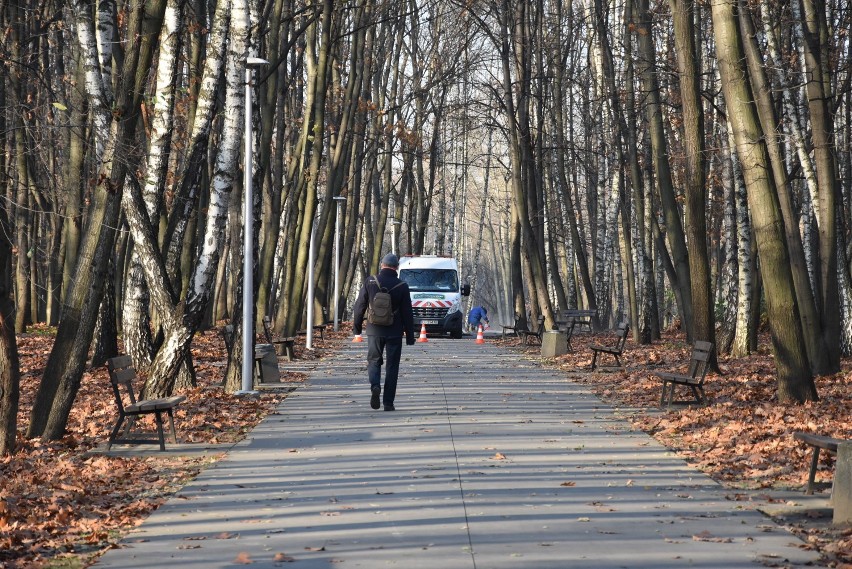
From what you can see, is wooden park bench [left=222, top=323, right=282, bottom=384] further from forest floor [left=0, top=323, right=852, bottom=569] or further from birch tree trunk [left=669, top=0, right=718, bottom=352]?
birch tree trunk [left=669, top=0, right=718, bottom=352]

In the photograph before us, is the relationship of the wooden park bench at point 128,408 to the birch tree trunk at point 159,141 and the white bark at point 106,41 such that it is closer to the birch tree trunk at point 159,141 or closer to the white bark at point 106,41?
the white bark at point 106,41

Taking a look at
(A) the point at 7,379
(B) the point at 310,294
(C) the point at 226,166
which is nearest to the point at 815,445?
(A) the point at 7,379

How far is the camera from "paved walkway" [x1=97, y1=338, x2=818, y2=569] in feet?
24.2

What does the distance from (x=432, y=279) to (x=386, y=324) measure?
936 inches

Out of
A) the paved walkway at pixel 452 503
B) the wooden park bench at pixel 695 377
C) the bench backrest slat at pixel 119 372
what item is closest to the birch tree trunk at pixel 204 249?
the paved walkway at pixel 452 503

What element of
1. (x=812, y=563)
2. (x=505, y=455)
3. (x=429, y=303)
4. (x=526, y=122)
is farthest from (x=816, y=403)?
(x=429, y=303)

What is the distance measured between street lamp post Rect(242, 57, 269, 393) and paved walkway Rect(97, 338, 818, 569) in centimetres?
260

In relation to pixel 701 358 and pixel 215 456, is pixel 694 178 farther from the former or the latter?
pixel 215 456

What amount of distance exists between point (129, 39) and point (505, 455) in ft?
21.6

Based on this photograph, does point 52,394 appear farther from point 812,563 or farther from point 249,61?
point 812,563

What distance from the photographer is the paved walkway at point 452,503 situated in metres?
7.38

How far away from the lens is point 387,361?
50.8 feet

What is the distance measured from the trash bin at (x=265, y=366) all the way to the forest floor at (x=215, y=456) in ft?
2.63

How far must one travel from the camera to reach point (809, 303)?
18031mm
